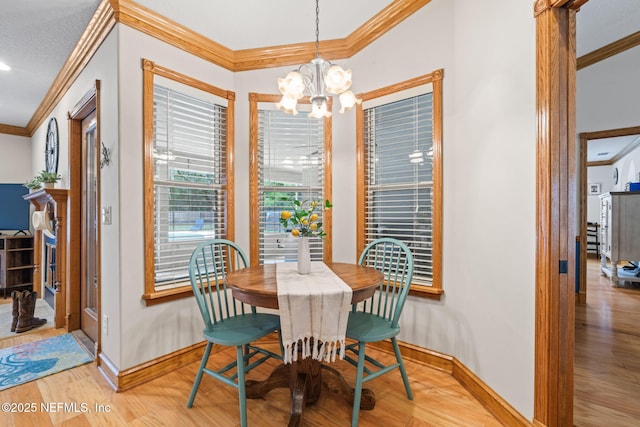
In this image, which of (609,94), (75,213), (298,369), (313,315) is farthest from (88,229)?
(609,94)

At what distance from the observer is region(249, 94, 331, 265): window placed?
2.82 metres

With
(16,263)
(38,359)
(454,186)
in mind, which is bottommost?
(38,359)

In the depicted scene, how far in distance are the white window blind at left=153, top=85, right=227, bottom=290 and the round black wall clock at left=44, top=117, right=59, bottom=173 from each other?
2134mm

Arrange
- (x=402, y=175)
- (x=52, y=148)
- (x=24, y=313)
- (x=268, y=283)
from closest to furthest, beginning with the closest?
(x=268, y=283) < (x=402, y=175) < (x=24, y=313) < (x=52, y=148)

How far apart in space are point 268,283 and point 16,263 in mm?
5037

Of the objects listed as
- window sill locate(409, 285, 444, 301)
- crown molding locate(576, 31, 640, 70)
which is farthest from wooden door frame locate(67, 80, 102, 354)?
crown molding locate(576, 31, 640, 70)

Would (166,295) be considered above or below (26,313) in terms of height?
above

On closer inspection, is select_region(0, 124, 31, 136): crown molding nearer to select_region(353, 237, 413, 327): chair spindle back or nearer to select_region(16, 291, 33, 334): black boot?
select_region(16, 291, 33, 334): black boot

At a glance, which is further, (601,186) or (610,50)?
(601,186)

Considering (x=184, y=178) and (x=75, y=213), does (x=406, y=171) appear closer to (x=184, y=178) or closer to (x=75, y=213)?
(x=184, y=178)

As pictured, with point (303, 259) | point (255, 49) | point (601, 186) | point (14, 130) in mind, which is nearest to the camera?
point (303, 259)

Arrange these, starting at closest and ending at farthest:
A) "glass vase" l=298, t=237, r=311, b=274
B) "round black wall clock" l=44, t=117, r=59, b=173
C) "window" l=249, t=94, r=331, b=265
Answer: "glass vase" l=298, t=237, r=311, b=274 → "window" l=249, t=94, r=331, b=265 → "round black wall clock" l=44, t=117, r=59, b=173

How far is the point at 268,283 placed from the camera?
1.72 m

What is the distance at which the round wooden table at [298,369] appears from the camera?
1.62 metres
